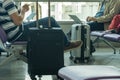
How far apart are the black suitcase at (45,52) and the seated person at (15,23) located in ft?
1.31

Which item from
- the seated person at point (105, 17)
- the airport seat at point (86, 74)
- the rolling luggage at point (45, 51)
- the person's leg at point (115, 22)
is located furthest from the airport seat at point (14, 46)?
the airport seat at point (86, 74)

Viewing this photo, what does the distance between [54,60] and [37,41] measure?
9.3 inches

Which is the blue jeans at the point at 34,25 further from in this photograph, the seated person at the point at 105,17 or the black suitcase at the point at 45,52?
the seated person at the point at 105,17

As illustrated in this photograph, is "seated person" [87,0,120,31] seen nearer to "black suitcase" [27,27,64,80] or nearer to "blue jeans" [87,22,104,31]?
"blue jeans" [87,22,104,31]

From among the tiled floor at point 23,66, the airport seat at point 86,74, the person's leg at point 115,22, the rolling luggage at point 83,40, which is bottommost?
the tiled floor at point 23,66

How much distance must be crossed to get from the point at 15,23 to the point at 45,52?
0.69 meters

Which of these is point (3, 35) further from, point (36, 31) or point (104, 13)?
point (104, 13)

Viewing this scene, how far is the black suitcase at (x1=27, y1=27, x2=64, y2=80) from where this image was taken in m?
2.74

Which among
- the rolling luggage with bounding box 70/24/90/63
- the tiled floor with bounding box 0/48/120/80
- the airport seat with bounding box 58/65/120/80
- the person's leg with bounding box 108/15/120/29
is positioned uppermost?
the airport seat with bounding box 58/65/120/80

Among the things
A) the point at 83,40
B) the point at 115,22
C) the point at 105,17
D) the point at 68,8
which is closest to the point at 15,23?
the point at 83,40

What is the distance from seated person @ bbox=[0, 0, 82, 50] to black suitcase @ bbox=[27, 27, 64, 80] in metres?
0.40

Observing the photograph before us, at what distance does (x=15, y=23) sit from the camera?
10.8ft

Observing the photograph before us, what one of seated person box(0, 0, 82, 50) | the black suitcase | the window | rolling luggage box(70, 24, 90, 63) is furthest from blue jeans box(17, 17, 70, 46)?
the window

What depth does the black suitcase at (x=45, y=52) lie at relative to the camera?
9.00ft
